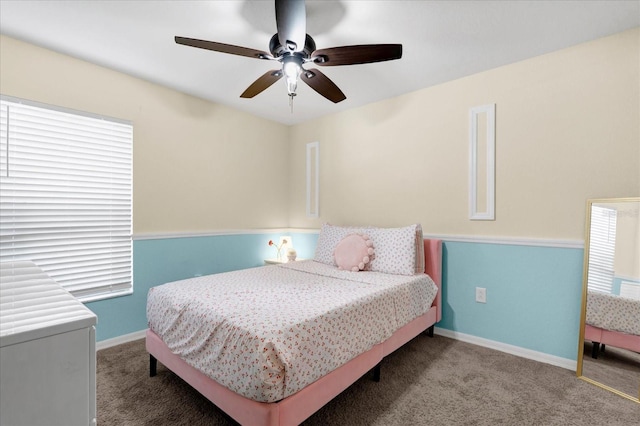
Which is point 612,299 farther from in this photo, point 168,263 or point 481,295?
point 168,263

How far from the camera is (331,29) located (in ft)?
6.87

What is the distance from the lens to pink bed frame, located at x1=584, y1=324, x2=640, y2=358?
202 centimetres

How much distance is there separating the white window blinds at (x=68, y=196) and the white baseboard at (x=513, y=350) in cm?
305

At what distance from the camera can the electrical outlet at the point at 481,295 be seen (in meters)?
2.73

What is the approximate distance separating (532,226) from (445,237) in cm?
70

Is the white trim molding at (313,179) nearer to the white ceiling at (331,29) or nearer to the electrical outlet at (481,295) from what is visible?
the white ceiling at (331,29)

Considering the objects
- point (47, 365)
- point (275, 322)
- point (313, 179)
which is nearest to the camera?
point (47, 365)

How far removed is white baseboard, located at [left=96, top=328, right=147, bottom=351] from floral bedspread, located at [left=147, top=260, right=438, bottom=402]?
0.92 m

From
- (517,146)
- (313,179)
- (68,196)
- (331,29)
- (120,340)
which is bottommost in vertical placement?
(120,340)

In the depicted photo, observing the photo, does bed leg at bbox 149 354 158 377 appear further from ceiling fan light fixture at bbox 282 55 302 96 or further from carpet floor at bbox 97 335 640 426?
ceiling fan light fixture at bbox 282 55 302 96

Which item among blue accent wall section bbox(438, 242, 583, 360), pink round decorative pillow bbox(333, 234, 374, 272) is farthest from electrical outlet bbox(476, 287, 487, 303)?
pink round decorative pillow bbox(333, 234, 374, 272)

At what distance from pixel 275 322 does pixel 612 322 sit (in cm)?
232

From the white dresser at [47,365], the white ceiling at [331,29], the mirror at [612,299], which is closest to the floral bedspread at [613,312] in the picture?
the mirror at [612,299]

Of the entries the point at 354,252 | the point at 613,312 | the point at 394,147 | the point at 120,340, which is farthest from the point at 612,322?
the point at 120,340
